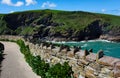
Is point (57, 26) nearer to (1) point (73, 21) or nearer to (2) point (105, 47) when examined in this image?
(1) point (73, 21)

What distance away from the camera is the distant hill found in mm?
151625

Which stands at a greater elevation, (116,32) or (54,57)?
(54,57)

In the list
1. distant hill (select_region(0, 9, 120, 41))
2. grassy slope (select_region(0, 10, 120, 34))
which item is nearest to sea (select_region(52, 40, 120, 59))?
distant hill (select_region(0, 9, 120, 41))

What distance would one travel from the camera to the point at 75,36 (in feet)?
486

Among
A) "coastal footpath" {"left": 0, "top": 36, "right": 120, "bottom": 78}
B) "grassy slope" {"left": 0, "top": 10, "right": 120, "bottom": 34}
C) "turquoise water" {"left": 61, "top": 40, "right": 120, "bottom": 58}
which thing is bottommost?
"turquoise water" {"left": 61, "top": 40, "right": 120, "bottom": 58}

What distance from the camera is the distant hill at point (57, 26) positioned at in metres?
152

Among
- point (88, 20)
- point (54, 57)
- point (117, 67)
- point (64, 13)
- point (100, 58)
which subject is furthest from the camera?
point (64, 13)

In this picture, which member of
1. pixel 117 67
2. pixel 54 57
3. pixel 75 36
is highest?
pixel 117 67

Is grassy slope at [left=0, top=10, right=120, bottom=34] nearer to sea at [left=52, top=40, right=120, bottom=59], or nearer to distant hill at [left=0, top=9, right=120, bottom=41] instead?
distant hill at [left=0, top=9, right=120, bottom=41]

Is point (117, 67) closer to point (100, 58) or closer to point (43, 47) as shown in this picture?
point (100, 58)

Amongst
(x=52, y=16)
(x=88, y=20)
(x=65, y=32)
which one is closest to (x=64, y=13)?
(x=52, y=16)

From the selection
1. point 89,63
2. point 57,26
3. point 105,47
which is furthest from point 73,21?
point 89,63

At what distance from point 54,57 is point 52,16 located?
163 m

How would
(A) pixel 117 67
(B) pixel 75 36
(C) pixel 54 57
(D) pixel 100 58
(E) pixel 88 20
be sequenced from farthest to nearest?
(E) pixel 88 20
(B) pixel 75 36
(C) pixel 54 57
(D) pixel 100 58
(A) pixel 117 67
